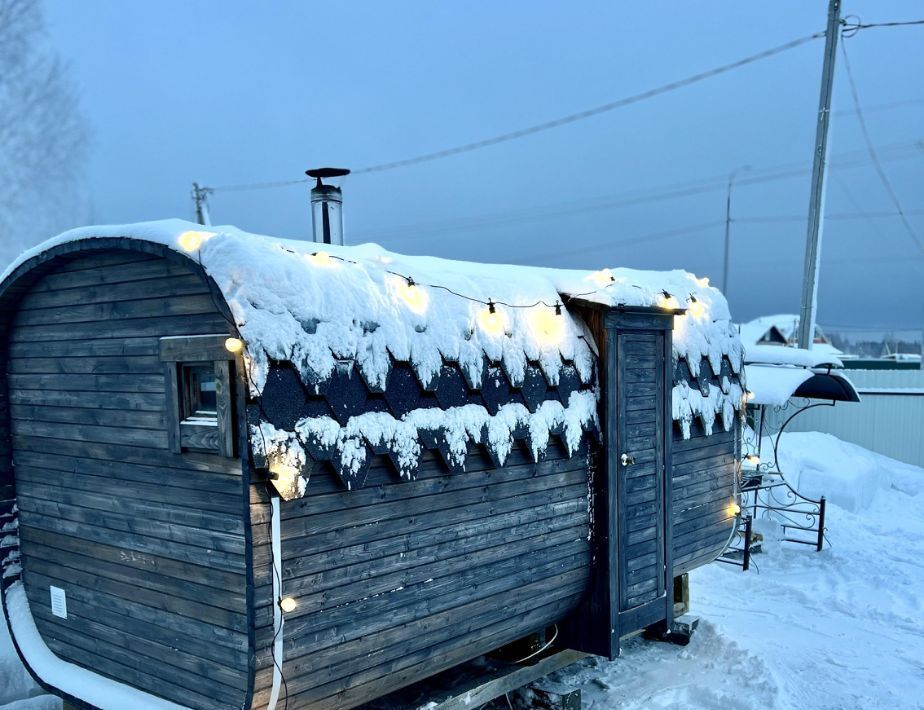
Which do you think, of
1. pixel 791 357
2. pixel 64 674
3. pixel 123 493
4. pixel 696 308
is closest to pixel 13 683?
pixel 64 674

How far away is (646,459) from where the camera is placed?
20.8ft

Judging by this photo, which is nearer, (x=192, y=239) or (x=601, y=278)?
(x=192, y=239)

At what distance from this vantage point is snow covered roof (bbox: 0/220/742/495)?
3.72 meters

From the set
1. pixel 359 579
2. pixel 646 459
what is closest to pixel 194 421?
pixel 359 579

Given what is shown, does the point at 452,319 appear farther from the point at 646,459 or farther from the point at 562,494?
the point at 646,459

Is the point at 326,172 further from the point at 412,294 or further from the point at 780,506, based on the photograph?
the point at 780,506

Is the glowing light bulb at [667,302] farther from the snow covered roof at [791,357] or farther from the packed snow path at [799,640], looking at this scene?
the snow covered roof at [791,357]

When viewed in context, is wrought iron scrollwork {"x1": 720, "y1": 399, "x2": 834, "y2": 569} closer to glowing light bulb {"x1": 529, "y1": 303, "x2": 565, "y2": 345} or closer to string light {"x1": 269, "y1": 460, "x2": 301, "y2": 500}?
glowing light bulb {"x1": 529, "y1": 303, "x2": 565, "y2": 345}

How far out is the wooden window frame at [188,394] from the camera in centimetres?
362

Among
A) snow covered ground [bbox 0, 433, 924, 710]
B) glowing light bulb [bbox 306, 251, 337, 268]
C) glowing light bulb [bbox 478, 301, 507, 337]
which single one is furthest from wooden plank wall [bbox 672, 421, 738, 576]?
glowing light bulb [bbox 306, 251, 337, 268]

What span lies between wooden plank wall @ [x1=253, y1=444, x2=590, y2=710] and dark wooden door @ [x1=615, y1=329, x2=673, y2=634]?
41 centimetres

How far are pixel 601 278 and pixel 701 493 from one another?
9.32 feet

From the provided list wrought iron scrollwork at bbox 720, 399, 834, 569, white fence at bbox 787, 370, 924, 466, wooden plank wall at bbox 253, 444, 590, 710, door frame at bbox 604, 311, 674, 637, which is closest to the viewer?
wooden plank wall at bbox 253, 444, 590, 710

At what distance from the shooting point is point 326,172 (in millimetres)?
6324
